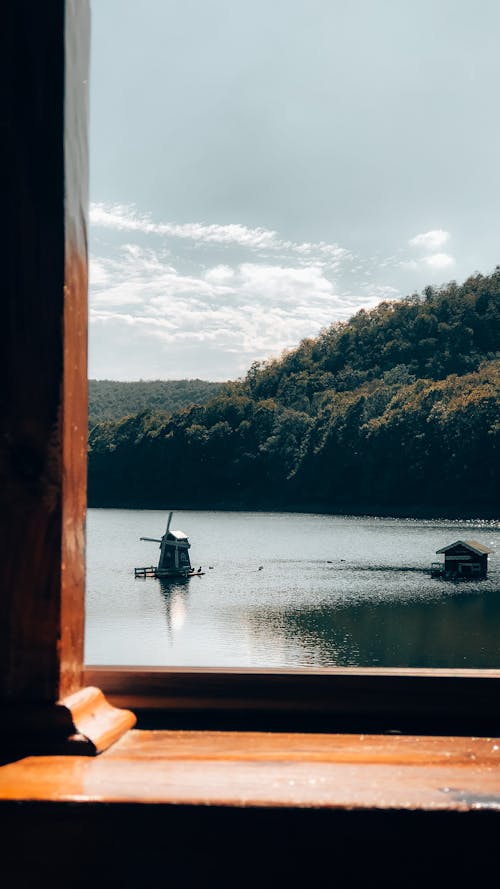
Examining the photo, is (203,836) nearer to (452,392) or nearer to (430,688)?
(430,688)

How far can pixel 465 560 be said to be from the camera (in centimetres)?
3192

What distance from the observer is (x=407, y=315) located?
241ft

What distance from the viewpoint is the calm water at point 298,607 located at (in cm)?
2155

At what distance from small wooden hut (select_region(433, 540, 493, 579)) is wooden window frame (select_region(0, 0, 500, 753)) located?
31096mm

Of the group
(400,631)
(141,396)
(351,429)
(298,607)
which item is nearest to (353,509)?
(351,429)

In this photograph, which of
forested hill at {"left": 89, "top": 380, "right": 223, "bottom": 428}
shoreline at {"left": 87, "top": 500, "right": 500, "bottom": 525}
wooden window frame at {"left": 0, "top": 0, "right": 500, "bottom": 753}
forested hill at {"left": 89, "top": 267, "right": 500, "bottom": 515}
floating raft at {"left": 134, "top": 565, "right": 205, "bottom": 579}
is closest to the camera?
wooden window frame at {"left": 0, "top": 0, "right": 500, "bottom": 753}

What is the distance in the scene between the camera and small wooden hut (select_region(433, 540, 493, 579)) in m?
31.4

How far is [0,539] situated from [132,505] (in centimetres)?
7591

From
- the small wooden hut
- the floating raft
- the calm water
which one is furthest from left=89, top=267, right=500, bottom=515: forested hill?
the floating raft

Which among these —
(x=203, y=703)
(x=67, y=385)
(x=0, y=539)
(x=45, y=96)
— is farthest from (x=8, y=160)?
(x=203, y=703)

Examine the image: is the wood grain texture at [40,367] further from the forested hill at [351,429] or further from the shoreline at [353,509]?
the shoreline at [353,509]

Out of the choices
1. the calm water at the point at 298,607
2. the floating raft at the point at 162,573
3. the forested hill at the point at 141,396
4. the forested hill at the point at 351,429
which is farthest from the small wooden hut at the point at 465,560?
the forested hill at the point at 141,396

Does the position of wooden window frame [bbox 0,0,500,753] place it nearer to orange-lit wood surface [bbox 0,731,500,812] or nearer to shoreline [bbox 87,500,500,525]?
orange-lit wood surface [bbox 0,731,500,812]

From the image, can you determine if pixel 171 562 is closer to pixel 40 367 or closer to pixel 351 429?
pixel 351 429
